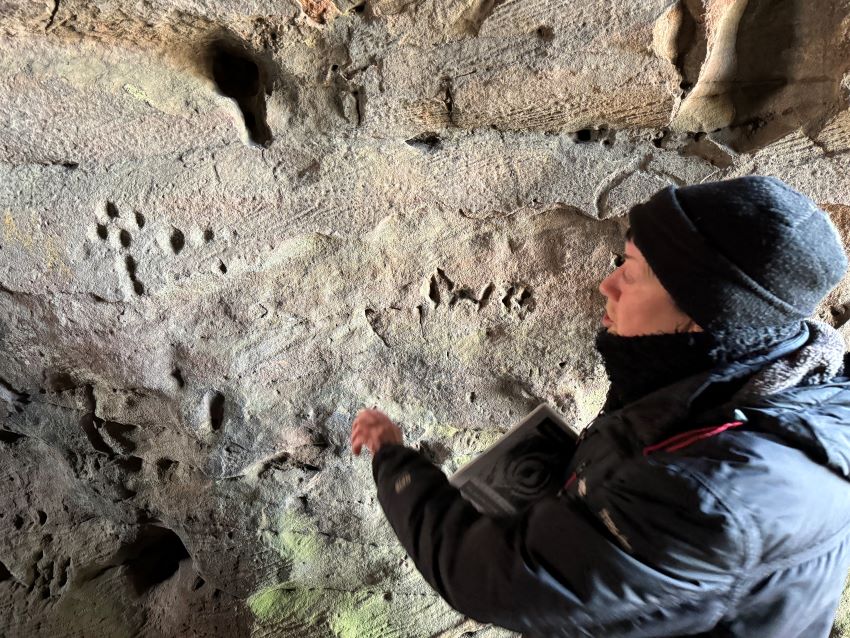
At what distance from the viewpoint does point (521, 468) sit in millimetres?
1136

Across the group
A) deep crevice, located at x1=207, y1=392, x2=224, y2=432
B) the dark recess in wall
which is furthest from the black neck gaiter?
deep crevice, located at x1=207, y1=392, x2=224, y2=432

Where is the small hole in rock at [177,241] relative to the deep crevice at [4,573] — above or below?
above

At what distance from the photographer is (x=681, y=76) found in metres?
1.62

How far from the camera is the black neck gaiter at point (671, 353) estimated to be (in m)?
0.87

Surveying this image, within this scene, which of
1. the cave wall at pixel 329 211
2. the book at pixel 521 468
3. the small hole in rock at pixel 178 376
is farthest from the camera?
the small hole in rock at pixel 178 376

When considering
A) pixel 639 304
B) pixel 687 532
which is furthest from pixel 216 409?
pixel 687 532

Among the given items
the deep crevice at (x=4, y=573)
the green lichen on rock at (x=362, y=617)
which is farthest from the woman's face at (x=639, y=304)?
the deep crevice at (x=4, y=573)

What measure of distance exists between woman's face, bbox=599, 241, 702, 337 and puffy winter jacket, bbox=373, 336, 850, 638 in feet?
0.33

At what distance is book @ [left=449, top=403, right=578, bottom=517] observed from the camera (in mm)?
1074

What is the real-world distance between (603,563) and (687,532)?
0.36 ft

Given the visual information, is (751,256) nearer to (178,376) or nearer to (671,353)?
(671,353)

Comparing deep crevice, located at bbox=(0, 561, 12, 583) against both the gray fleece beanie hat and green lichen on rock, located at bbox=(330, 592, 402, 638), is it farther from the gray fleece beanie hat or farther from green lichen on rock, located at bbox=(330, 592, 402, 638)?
the gray fleece beanie hat

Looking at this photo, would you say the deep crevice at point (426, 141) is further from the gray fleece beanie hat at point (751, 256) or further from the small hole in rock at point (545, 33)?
the gray fleece beanie hat at point (751, 256)

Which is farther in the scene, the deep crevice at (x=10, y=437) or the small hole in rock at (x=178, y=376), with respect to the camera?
the deep crevice at (x=10, y=437)
